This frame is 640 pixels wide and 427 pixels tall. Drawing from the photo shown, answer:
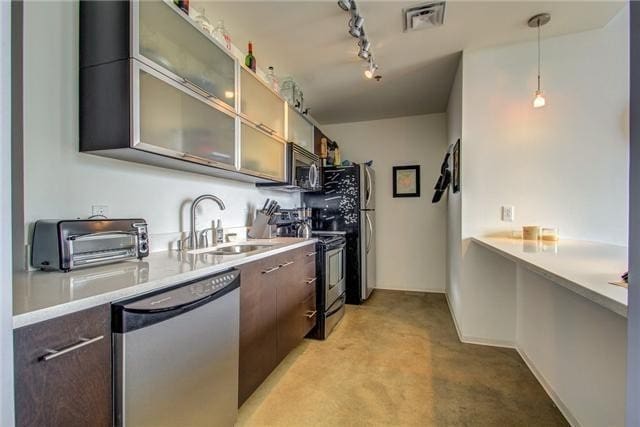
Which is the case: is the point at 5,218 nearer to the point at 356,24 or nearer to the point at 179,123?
the point at 179,123

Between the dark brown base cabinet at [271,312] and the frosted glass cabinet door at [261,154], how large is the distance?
0.68 meters

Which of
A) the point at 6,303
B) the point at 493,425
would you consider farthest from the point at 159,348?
the point at 493,425

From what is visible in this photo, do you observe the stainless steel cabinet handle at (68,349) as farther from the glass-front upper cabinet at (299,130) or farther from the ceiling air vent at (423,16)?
the ceiling air vent at (423,16)

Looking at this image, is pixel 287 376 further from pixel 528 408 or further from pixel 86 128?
pixel 86 128

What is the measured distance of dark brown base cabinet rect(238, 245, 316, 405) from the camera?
4.96 ft

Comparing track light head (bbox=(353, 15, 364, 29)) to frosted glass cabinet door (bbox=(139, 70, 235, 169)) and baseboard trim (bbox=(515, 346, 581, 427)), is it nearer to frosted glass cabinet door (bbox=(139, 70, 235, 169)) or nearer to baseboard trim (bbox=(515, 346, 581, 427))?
frosted glass cabinet door (bbox=(139, 70, 235, 169))

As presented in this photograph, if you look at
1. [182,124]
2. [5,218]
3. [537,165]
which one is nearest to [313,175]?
[182,124]

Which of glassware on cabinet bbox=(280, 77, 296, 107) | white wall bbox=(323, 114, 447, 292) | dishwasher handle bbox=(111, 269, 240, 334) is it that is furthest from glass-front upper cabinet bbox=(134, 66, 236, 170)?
white wall bbox=(323, 114, 447, 292)

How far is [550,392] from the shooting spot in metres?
1.72

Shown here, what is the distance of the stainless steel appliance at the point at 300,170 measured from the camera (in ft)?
8.79

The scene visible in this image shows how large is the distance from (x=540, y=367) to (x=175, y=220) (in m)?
2.54

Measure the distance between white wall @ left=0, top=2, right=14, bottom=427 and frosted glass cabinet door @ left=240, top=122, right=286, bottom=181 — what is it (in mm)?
1439

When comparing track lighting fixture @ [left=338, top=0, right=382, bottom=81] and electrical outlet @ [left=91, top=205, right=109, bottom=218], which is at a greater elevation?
track lighting fixture @ [left=338, top=0, right=382, bottom=81]

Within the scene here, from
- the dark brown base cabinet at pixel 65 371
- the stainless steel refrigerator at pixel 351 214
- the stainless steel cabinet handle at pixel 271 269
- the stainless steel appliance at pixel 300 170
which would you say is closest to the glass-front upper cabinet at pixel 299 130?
the stainless steel appliance at pixel 300 170
